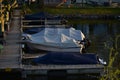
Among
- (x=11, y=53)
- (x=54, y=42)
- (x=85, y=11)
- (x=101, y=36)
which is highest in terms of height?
(x=54, y=42)

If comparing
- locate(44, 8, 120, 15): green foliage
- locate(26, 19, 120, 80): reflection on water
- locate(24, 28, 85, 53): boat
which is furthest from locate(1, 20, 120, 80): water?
locate(44, 8, 120, 15): green foliage

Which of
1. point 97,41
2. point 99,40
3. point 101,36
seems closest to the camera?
point 97,41

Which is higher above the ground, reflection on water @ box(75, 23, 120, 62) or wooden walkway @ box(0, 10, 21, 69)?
wooden walkway @ box(0, 10, 21, 69)

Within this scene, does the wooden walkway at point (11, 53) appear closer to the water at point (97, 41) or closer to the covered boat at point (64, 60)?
the water at point (97, 41)

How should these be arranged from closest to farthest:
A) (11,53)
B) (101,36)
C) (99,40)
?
(11,53), (99,40), (101,36)

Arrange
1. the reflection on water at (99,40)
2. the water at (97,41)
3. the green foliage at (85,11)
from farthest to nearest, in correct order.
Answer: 1. the green foliage at (85,11)
2. the reflection on water at (99,40)
3. the water at (97,41)

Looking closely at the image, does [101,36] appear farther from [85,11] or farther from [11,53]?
[85,11]

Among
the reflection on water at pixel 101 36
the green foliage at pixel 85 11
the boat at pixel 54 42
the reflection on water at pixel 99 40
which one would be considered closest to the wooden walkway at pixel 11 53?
the boat at pixel 54 42

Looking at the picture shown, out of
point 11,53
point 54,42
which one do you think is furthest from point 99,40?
point 11,53

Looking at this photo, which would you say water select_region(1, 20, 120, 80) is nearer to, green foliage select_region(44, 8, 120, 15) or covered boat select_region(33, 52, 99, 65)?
covered boat select_region(33, 52, 99, 65)

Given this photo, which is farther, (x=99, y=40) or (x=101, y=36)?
(x=101, y=36)

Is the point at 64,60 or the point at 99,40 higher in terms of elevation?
the point at 64,60
